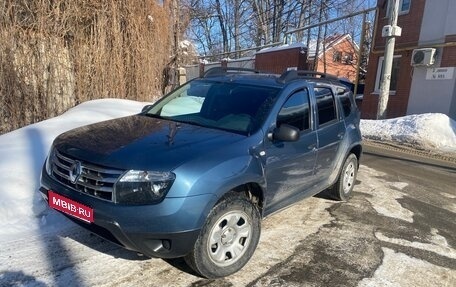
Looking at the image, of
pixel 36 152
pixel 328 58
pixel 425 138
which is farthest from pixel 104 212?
pixel 328 58

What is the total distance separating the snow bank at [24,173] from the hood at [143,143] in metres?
1.02

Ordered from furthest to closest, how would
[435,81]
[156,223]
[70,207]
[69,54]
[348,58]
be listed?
[348,58] < [435,81] < [69,54] < [70,207] < [156,223]

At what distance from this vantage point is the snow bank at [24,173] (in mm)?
4035

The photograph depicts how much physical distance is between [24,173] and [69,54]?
4159 millimetres

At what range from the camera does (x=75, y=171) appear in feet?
10.4

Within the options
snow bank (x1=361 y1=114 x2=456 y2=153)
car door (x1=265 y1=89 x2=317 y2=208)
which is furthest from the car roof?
snow bank (x1=361 y1=114 x2=456 y2=153)

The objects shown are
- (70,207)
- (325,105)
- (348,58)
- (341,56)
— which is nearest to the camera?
(70,207)

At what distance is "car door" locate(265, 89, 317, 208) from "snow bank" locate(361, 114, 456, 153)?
8290 mm

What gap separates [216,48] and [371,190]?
43324 mm

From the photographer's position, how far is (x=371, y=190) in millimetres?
6352

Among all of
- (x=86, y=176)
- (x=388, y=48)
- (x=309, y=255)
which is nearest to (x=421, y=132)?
(x=388, y=48)

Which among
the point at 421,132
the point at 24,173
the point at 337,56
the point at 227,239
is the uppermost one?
the point at 337,56

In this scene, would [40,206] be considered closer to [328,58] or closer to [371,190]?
[371,190]

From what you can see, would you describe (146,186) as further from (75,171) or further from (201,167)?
(75,171)
